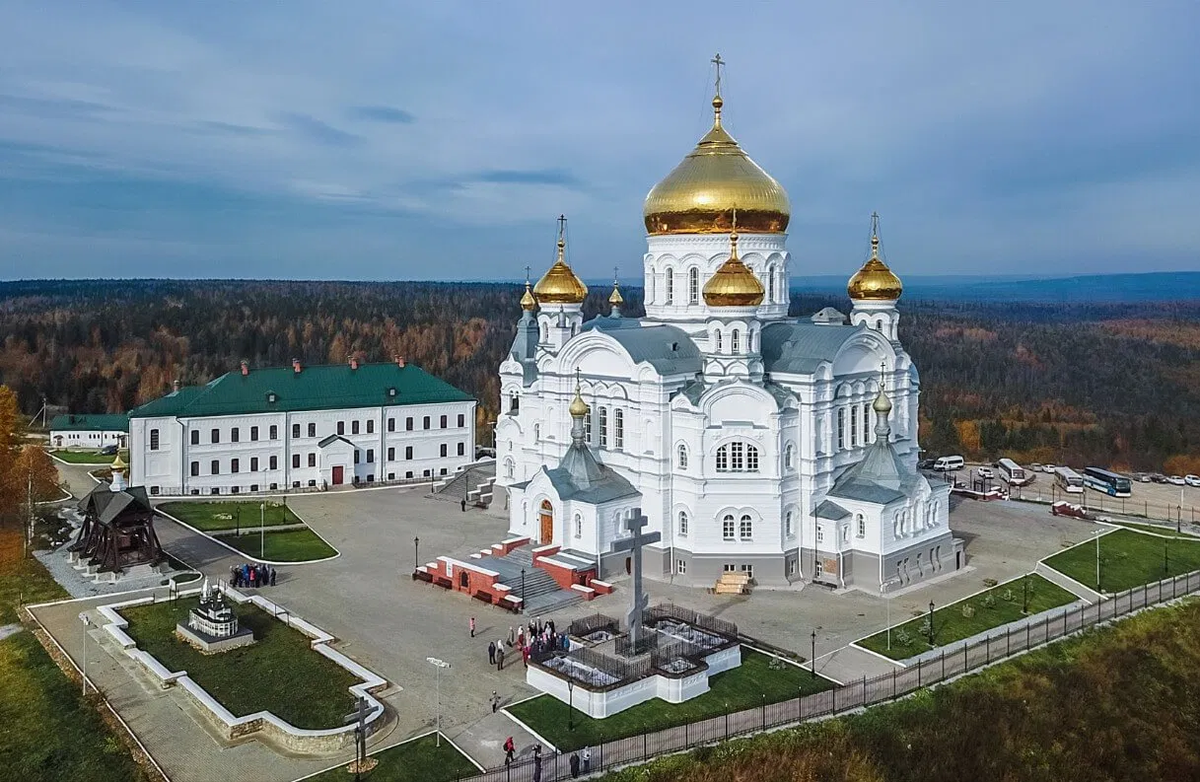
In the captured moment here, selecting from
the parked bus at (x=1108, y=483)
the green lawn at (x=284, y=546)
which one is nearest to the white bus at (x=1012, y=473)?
the parked bus at (x=1108, y=483)

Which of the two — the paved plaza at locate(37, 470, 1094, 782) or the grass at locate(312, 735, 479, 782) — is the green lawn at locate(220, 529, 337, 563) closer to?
the paved plaza at locate(37, 470, 1094, 782)

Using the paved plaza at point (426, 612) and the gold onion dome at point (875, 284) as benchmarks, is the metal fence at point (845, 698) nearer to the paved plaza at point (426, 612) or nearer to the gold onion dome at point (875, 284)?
the paved plaza at point (426, 612)

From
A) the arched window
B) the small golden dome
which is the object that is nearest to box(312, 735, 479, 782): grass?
the arched window

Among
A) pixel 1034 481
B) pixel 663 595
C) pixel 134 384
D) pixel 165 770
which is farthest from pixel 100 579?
pixel 134 384

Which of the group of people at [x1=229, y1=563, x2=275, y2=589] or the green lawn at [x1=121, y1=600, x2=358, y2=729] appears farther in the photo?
the group of people at [x1=229, y1=563, x2=275, y2=589]

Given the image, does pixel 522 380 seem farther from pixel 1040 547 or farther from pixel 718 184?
pixel 1040 547
